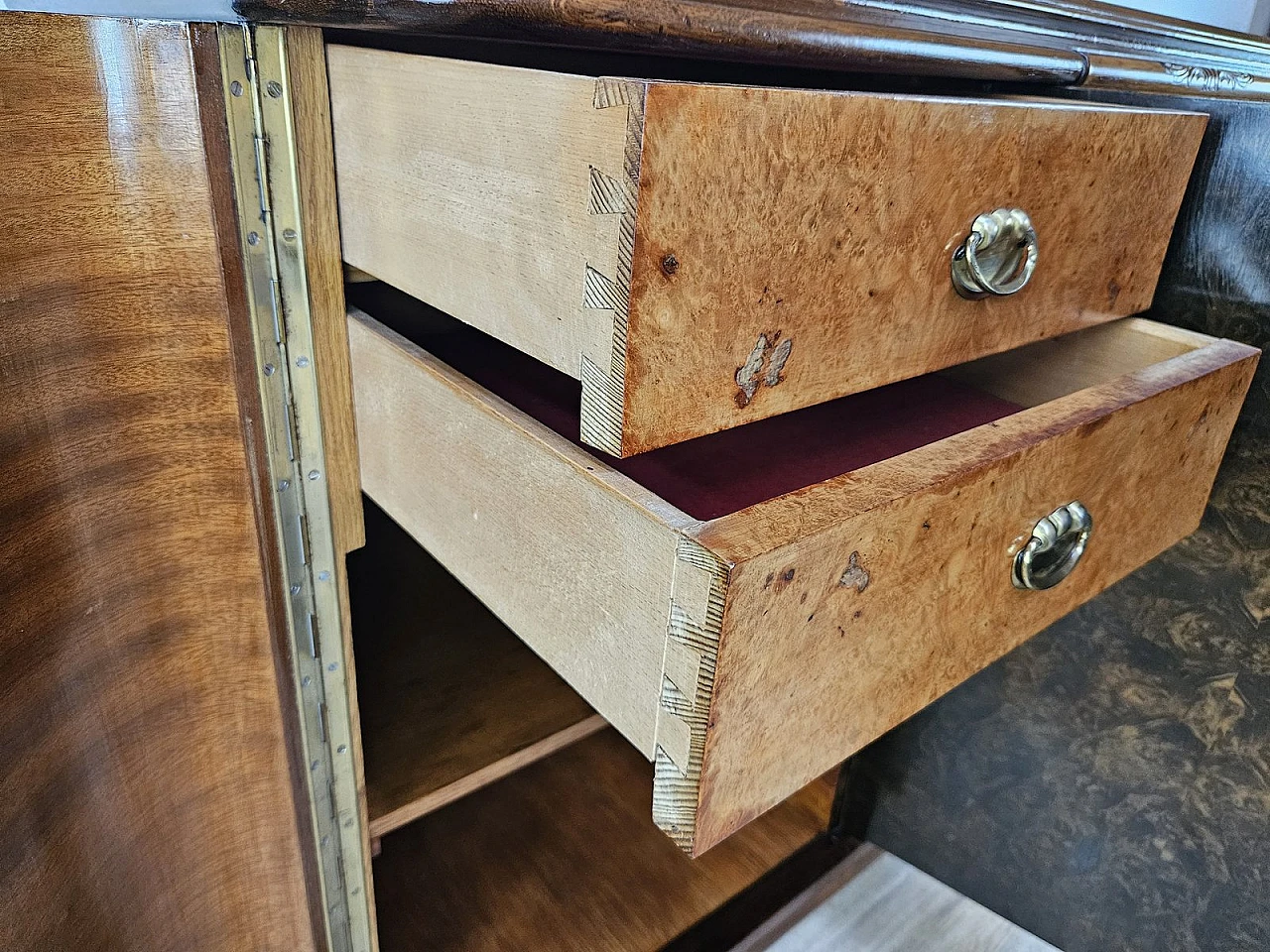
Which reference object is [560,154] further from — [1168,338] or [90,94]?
[1168,338]

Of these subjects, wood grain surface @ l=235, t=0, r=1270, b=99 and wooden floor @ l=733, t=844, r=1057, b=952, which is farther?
wooden floor @ l=733, t=844, r=1057, b=952

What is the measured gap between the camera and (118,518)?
42 centimetres

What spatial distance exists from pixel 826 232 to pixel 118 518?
349 mm

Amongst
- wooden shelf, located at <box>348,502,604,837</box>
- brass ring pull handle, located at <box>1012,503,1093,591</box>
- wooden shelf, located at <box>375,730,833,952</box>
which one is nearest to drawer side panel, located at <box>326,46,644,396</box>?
brass ring pull handle, located at <box>1012,503,1093,591</box>

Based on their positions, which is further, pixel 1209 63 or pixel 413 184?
pixel 1209 63

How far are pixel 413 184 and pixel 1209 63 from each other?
1.74 feet

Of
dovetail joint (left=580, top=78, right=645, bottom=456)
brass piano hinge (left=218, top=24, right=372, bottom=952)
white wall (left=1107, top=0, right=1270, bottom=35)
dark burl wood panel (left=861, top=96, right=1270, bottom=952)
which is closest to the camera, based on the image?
dovetail joint (left=580, top=78, right=645, bottom=456)

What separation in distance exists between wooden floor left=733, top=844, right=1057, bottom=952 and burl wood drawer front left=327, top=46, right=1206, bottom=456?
0.58 meters

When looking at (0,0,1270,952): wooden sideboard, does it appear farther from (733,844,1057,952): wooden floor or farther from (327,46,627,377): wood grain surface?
(733,844,1057,952): wooden floor

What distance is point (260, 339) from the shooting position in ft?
1.44

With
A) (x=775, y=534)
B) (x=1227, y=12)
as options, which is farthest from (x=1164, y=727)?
(x=1227, y=12)

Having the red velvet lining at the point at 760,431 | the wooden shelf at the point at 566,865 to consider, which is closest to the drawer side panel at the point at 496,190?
the red velvet lining at the point at 760,431

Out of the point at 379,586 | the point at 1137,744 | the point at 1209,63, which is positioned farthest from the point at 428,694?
the point at 1209,63

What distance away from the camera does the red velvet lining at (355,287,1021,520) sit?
0.49 m
